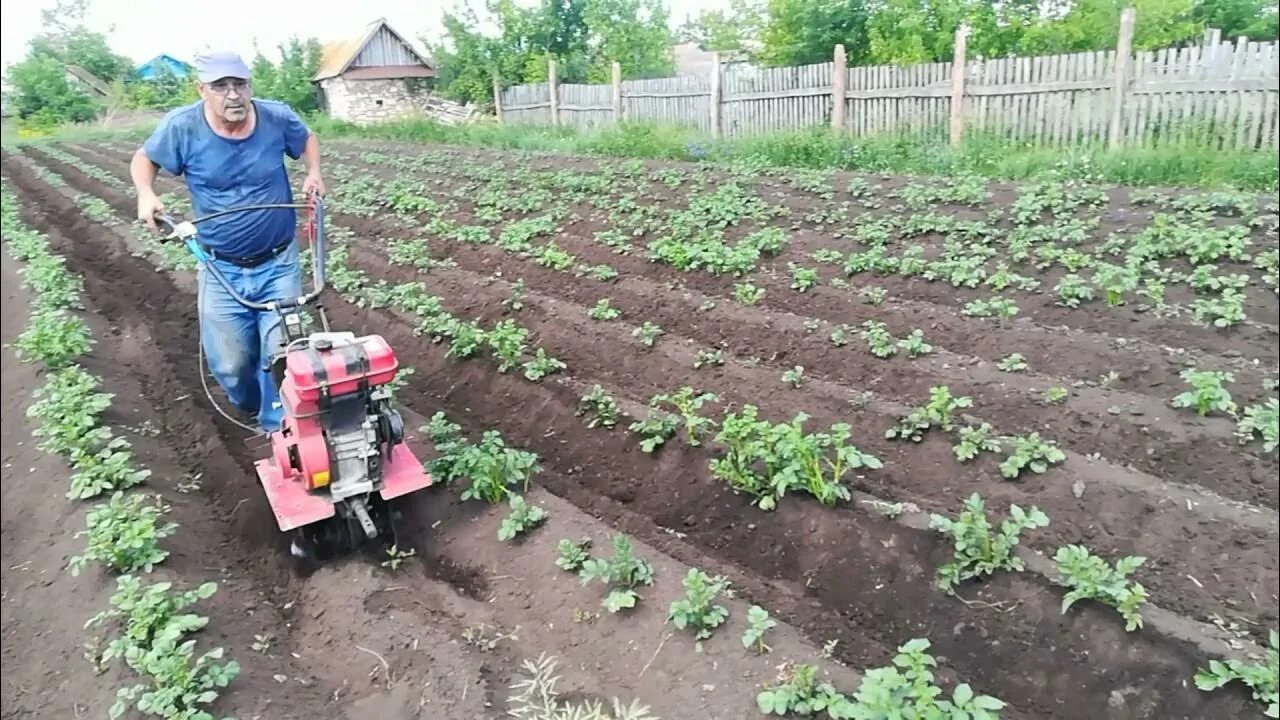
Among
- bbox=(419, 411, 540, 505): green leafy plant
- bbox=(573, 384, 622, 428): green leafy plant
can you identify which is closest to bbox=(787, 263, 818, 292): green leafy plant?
bbox=(573, 384, 622, 428): green leafy plant

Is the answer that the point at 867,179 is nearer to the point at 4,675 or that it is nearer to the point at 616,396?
the point at 616,396

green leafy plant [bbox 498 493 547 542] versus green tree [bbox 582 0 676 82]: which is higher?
green tree [bbox 582 0 676 82]

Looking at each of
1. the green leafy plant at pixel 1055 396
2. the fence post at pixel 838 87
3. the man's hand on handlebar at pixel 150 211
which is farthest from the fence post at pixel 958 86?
the man's hand on handlebar at pixel 150 211

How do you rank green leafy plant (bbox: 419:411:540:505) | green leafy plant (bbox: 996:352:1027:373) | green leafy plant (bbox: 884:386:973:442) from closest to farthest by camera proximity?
green leafy plant (bbox: 419:411:540:505) → green leafy plant (bbox: 884:386:973:442) → green leafy plant (bbox: 996:352:1027:373)

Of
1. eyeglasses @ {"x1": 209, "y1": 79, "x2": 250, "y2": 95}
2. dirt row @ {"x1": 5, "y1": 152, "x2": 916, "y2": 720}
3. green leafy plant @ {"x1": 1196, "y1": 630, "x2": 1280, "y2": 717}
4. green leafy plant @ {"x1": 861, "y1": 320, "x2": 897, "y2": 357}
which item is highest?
eyeglasses @ {"x1": 209, "y1": 79, "x2": 250, "y2": 95}

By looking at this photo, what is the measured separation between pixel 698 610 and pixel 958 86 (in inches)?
152

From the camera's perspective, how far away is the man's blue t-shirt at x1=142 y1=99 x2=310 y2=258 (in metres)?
4.25

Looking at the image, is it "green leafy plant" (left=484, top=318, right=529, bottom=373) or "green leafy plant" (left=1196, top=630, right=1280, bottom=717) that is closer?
"green leafy plant" (left=1196, top=630, right=1280, bottom=717)

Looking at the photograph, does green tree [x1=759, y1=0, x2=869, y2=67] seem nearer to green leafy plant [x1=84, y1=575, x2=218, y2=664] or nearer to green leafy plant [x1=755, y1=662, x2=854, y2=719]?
green leafy plant [x1=755, y1=662, x2=854, y2=719]

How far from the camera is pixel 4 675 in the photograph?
3.51m

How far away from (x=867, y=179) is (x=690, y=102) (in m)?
1.97

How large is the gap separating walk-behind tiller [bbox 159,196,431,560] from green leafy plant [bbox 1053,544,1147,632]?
256 cm

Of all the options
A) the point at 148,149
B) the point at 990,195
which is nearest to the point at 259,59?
the point at 148,149

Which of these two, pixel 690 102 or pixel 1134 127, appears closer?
pixel 1134 127
